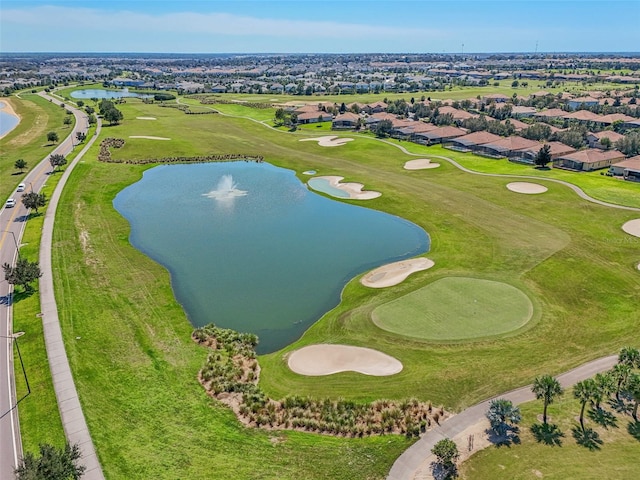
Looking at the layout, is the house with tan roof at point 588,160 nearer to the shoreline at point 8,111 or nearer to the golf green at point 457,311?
the golf green at point 457,311

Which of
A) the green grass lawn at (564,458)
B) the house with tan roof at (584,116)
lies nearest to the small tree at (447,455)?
the green grass lawn at (564,458)

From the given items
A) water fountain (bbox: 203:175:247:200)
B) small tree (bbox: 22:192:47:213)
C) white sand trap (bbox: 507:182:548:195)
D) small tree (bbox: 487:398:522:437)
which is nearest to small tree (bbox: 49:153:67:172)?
small tree (bbox: 22:192:47:213)

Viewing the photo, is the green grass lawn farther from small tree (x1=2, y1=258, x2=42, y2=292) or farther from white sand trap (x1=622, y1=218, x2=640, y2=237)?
small tree (x1=2, y1=258, x2=42, y2=292)

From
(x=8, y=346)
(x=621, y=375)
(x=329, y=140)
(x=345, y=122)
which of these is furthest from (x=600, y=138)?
(x=8, y=346)

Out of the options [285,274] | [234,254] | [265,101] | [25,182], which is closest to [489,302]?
[285,274]

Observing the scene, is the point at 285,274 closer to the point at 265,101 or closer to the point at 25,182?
the point at 25,182

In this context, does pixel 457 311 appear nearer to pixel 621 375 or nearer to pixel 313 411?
pixel 621 375
